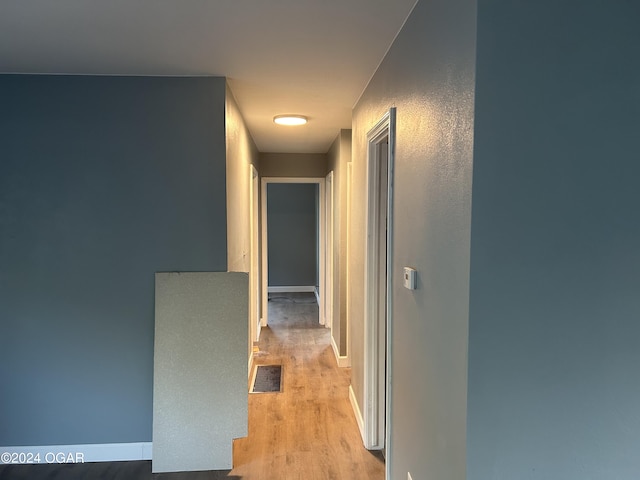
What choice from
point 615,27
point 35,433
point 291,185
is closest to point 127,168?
point 35,433

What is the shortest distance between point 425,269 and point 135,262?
177cm

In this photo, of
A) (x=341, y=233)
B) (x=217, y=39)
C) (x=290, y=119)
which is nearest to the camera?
(x=217, y=39)

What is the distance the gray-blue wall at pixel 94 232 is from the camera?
2.33 metres

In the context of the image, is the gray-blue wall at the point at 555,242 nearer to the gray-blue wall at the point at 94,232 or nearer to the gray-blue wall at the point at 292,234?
the gray-blue wall at the point at 94,232

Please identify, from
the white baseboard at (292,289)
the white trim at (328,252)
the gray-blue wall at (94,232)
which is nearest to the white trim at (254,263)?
the white trim at (328,252)

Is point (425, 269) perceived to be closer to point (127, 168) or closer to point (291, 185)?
point (127, 168)

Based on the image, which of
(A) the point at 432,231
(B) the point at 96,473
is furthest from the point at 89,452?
(A) the point at 432,231

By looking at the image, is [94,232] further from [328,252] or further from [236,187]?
[328,252]

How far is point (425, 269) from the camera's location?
58.1 inches

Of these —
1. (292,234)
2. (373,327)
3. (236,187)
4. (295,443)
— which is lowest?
(295,443)

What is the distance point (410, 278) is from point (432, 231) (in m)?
0.27

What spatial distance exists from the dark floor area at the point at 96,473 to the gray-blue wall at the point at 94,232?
140 millimetres

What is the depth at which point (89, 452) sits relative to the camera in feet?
7.89

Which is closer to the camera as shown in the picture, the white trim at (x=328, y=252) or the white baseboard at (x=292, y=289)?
the white trim at (x=328, y=252)
